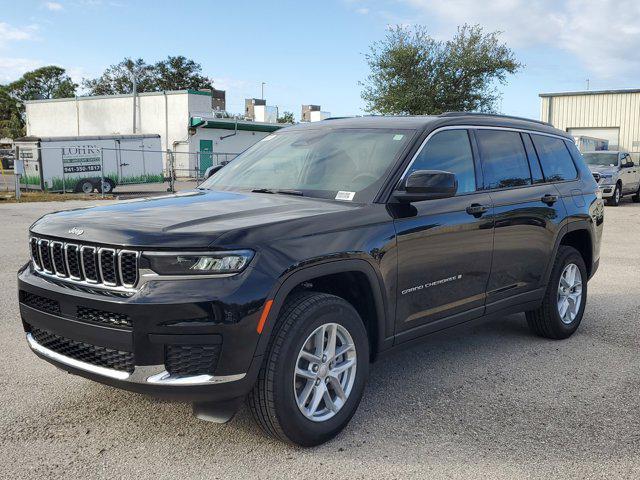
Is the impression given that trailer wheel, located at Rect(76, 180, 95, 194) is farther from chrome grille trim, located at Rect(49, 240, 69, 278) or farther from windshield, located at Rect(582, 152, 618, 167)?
chrome grille trim, located at Rect(49, 240, 69, 278)

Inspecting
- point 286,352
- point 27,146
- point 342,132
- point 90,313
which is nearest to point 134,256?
point 90,313

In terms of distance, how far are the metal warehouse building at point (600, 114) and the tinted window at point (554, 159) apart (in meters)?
33.3

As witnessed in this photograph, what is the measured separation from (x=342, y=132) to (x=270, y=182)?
0.65m

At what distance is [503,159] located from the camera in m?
5.16

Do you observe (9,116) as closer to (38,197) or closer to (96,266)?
(38,197)

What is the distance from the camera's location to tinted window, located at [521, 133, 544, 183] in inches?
216

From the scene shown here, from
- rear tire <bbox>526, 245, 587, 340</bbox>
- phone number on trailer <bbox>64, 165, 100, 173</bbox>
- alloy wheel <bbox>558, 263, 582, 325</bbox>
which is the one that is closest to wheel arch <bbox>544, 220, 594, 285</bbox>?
rear tire <bbox>526, 245, 587, 340</bbox>

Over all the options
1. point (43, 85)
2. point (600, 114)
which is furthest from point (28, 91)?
point (600, 114)

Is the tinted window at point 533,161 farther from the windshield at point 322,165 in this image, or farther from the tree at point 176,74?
the tree at point 176,74

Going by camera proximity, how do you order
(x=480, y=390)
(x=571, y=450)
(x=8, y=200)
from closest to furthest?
(x=571, y=450), (x=480, y=390), (x=8, y=200)

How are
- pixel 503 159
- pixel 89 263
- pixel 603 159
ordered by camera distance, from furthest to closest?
1. pixel 603 159
2. pixel 503 159
3. pixel 89 263

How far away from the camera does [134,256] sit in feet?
10.5

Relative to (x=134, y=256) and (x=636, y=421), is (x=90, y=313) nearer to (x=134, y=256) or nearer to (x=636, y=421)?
(x=134, y=256)

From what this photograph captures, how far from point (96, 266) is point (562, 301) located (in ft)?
13.7
